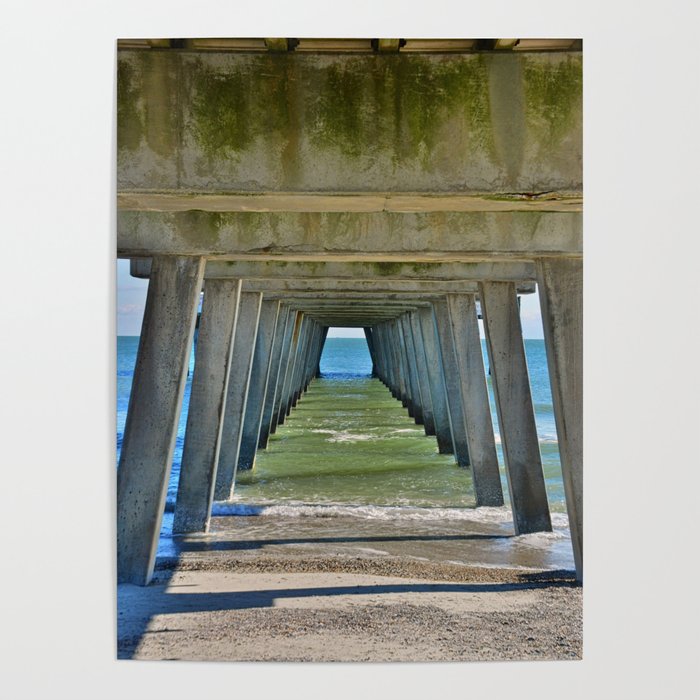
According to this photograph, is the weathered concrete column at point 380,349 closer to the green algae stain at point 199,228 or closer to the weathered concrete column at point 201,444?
the weathered concrete column at point 201,444

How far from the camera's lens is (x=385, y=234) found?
7527 mm

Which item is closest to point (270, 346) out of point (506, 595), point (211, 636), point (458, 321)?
point (458, 321)

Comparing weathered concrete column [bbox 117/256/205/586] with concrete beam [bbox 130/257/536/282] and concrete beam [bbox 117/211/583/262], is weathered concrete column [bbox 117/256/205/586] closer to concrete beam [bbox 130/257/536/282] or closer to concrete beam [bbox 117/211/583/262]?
concrete beam [bbox 117/211/583/262]

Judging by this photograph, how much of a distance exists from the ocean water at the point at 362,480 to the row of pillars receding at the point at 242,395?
500 mm

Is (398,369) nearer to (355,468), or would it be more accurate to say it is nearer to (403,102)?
(355,468)

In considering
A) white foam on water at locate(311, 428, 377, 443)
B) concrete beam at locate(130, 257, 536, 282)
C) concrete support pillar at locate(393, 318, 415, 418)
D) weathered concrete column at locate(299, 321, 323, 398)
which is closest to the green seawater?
white foam on water at locate(311, 428, 377, 443)

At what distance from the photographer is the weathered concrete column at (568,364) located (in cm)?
712

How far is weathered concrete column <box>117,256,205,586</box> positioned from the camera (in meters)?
7.73

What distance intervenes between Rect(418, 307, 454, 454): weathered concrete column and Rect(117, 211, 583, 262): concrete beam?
431 inches

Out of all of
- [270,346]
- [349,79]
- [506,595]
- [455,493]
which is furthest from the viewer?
[270,346]
